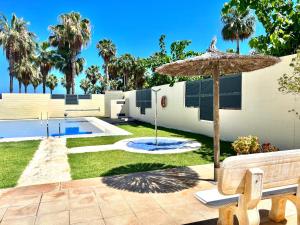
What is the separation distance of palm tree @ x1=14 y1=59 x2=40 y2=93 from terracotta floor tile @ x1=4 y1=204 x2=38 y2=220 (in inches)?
1344

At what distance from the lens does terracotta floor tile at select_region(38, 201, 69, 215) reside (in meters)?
4.60

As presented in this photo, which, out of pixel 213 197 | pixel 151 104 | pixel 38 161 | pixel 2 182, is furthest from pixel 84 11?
pixel 213 197

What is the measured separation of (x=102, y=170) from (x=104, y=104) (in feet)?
76.0

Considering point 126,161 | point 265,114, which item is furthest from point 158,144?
point 265,114

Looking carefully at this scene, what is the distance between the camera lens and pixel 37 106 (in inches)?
1079

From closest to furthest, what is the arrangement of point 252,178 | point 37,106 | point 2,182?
1. point 252,178
2. point 2,182
3. point 37,106

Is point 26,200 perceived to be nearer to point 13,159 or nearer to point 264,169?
point 13,159

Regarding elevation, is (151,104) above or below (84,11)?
below

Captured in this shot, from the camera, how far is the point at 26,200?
16.7 feet

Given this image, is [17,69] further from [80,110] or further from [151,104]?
[151,104]

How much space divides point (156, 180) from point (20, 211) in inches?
118

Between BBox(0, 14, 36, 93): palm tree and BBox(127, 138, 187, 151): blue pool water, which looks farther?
BBox(0, 14, 36, 93): palm tree

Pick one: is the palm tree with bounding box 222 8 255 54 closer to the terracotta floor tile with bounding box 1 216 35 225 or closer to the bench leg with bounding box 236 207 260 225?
the bench leg with bounding box 236 207 260 225

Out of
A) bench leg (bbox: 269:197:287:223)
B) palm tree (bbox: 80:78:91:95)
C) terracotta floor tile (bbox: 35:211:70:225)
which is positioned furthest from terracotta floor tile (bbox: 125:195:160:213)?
palm tree (bbox: 80:78:91:95)
